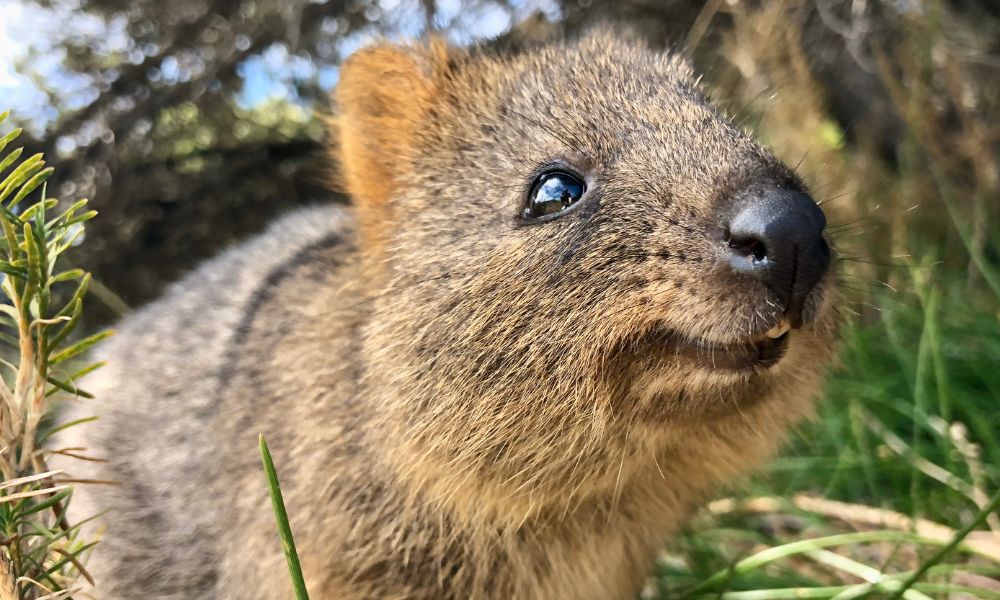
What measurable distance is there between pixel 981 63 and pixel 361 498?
512 centimetres

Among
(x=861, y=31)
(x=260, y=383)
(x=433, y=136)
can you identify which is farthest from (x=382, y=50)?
(x=861, y=31)

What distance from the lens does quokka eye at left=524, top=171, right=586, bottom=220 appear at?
2.72 m

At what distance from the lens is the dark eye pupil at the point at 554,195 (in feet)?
8.95

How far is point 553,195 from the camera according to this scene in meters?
2.74

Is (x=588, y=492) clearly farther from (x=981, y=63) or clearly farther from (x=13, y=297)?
(x=981, y=63)

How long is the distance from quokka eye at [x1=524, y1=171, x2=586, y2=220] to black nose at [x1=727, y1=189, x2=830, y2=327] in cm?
62

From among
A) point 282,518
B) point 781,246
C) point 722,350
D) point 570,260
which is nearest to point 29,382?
point 282,518

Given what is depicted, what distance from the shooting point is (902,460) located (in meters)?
4.52

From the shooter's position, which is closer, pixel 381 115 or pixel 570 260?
pixel 570 260

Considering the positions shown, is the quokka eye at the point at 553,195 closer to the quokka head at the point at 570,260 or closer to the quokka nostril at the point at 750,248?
the quokka head at the point at 570,260

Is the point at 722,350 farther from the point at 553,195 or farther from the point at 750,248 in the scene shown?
the point at 553,195

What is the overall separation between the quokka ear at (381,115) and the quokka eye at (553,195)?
2.15ft

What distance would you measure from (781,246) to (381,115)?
1786mm

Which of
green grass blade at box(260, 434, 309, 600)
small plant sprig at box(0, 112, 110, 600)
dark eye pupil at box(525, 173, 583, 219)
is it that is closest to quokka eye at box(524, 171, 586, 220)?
dark eye pupil at box(525, 173, 583, 219)
